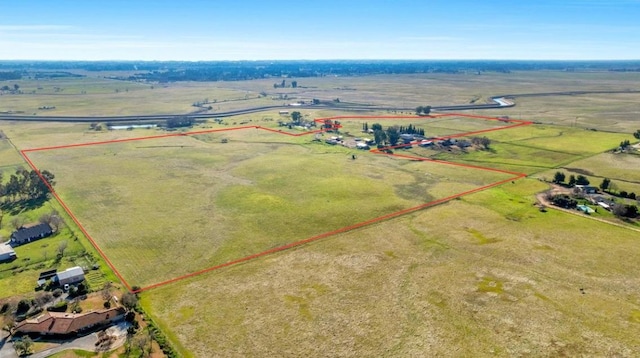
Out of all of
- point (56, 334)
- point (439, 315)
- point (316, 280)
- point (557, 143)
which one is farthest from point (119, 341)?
point (557, 143)

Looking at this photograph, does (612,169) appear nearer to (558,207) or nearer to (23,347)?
(558,207)

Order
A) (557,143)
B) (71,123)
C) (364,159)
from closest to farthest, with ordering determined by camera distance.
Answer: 1. (364,159)
2. (557,143)
3. (71,123)

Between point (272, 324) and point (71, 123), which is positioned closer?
point (272, 324)

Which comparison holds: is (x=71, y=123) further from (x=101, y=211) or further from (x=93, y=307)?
(x=93, y=307)

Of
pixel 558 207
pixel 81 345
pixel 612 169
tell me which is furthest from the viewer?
pixel 612 169

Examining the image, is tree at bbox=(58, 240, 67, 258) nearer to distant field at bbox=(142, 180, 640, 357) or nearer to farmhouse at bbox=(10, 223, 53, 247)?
farmhouse at bbox=(10, 223, 53, 247)

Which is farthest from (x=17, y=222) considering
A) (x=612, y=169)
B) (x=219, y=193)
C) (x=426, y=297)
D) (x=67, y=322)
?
(x=612, y=169)
